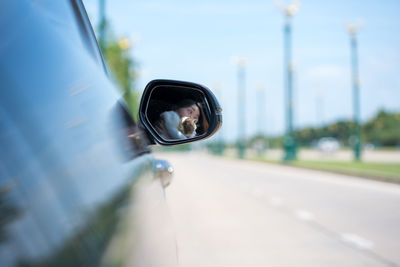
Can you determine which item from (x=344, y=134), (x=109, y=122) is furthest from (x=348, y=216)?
(x=344, y=134)

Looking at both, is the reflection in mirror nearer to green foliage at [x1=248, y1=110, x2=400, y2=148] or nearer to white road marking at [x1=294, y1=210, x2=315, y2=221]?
white road marking at [x1=294, y1=210, x2=315, y2=221]

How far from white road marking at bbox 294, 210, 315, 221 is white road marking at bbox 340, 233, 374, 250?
1753 mm

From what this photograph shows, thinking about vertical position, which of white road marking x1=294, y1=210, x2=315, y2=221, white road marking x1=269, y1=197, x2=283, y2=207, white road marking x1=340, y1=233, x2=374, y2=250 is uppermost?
white road marking x1=340, y1=233, x2=374, y2=250

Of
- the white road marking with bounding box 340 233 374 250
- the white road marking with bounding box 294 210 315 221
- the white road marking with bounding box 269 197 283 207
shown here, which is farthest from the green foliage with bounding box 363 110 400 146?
the white road marking with bounding box 340 233 374 250

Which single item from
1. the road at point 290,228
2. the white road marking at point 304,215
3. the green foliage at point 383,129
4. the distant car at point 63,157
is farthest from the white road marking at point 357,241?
the green foliage at point 383,129

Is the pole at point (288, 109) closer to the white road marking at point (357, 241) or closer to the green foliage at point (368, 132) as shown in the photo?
the white road marking at point (357, 241)

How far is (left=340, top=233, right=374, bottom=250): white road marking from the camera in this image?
6650mm

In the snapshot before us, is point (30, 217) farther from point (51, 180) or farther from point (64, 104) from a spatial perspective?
point (64, 104)

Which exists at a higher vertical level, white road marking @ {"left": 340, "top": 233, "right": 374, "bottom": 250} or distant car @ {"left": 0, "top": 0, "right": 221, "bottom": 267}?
distant car @ {"left": 0, "top": 0, "right": 221, "bottom": 267}

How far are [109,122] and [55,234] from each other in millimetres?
623

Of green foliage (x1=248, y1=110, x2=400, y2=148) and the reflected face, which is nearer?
the reflected face

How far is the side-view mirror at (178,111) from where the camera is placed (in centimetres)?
218

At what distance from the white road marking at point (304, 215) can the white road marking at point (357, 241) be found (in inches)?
69.0

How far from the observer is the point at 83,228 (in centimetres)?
105
